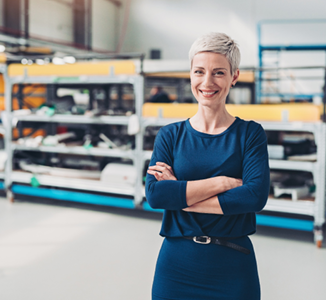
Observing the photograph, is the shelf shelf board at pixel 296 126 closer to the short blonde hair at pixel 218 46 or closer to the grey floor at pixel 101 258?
the grey floor at pixel 101 258

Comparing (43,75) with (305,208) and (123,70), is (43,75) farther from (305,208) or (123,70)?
(305,208)

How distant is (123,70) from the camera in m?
4.38

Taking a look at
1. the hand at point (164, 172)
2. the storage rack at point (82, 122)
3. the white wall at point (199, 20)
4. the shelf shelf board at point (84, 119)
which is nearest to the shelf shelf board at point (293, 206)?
the storage rack at point (82, 122)

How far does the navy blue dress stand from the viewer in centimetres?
128

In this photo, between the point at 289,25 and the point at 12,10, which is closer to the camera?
the point at 12,10

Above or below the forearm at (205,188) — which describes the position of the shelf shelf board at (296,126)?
above

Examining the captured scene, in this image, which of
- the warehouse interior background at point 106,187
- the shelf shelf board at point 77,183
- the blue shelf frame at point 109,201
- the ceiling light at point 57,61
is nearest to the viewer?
the warehouse interior background at point 106,187

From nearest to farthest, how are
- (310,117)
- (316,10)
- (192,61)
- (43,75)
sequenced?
(192,61)
(310,117)
(43,75)
(316,10)

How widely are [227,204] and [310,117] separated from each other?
8.82 ft

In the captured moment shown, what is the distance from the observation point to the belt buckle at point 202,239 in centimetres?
130

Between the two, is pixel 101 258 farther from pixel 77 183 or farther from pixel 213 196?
pixel 213 196

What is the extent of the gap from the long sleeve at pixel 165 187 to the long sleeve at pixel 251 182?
0.14 metres

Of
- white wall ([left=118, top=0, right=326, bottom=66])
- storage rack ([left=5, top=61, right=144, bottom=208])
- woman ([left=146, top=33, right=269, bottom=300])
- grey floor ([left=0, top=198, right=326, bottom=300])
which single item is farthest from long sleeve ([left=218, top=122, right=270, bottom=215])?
white wall ([left=118, top=0, right=326, bottom=66])

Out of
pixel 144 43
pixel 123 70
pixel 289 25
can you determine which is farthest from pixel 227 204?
pixel 144 43
